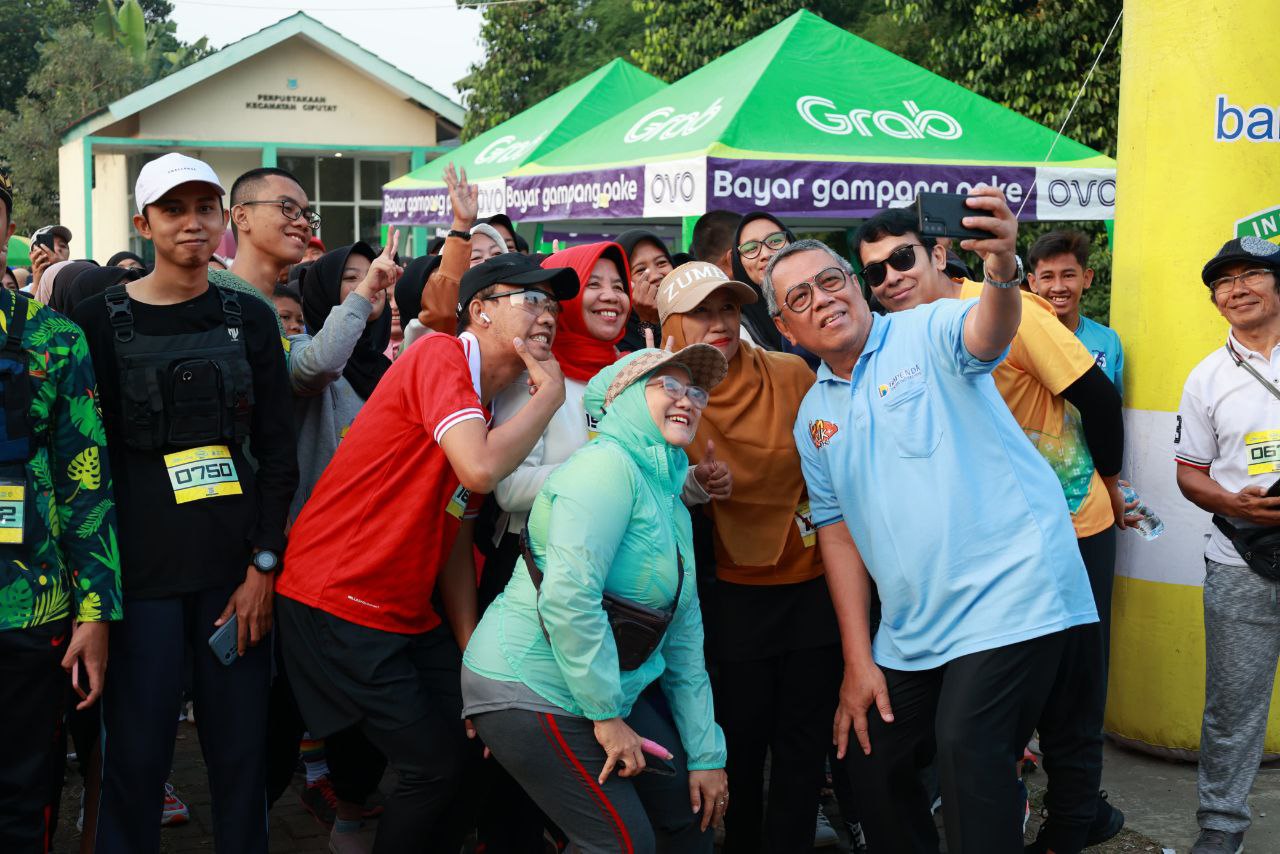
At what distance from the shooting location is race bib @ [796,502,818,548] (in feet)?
12.6

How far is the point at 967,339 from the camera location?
3100 millimetres

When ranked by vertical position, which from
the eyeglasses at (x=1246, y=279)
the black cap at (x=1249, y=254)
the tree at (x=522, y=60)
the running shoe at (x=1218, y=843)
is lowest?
the running shoe at (x=1218, y=843)

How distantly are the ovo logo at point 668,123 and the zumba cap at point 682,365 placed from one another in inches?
217

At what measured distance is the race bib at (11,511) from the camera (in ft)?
10.1

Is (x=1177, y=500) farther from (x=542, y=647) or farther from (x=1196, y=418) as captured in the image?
(x=542, y=647)

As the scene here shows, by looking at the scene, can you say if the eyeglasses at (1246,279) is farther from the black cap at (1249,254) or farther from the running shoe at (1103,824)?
the running shoe at (1103,824)

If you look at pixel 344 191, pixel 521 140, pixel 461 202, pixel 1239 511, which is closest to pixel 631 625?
pixel 461 202

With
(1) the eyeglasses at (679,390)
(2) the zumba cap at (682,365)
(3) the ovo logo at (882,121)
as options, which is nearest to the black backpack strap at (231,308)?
(2) the zumba cap at (682,365)

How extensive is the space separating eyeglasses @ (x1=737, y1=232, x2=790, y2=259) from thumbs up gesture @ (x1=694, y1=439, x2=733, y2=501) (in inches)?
56.4

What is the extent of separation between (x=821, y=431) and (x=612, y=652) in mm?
964

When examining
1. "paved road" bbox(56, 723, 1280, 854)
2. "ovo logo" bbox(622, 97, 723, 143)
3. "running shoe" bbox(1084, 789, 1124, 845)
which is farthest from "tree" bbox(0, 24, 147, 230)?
"running shoe" bbox(1084, 789, 1124, 845)

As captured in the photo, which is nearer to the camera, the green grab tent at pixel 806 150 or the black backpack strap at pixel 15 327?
the black backpack strap at pixel 15 327

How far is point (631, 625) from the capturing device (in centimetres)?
298

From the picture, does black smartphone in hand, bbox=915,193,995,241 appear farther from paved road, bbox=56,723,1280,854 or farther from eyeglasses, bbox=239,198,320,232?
paved road, bbox=56,723,1280,854
